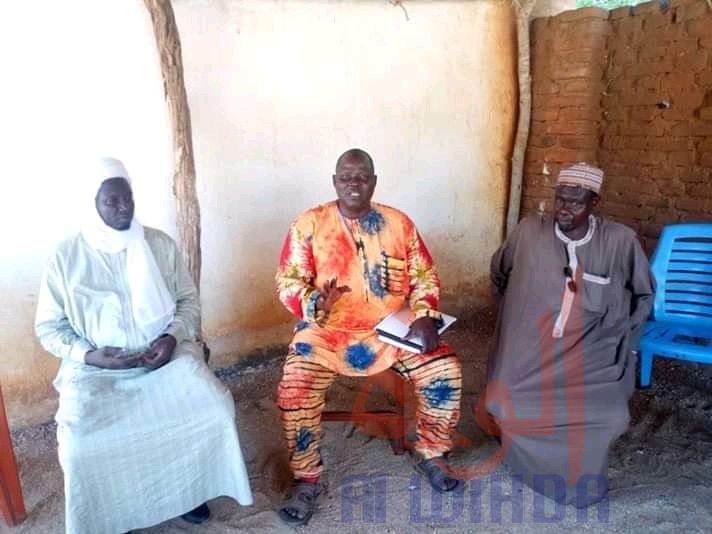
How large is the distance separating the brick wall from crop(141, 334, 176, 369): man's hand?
10.5 ft

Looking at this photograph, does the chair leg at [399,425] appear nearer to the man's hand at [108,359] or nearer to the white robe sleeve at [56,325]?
the man's hand at [108,359]

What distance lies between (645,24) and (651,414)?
252 cm

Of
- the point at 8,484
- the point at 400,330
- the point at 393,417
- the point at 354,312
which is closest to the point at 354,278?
the point at 354,312

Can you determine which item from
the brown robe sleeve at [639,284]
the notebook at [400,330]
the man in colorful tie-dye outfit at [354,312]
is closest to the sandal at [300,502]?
the man in colorful tie-dye outfit at [354,312]

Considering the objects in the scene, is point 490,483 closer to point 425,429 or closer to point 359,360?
point 425,429

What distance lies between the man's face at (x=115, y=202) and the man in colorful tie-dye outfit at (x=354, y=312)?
79 cm

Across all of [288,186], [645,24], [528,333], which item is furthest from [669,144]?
[288,186]

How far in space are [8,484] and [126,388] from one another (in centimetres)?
73

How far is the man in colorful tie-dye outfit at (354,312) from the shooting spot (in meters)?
2.79

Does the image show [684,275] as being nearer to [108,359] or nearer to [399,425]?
[399,425]

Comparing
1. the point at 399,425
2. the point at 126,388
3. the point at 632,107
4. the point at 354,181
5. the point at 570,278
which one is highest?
the point at 632,107

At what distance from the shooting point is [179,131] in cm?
322

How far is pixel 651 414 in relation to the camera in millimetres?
3469

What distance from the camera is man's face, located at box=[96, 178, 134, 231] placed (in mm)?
2502
